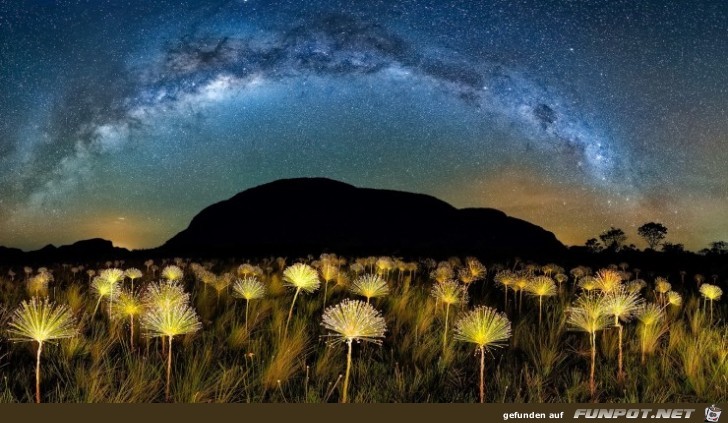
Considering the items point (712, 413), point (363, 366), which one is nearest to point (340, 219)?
point (363, 366)

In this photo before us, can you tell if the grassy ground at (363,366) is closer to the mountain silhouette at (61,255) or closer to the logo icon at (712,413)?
the logo icon at (712,413)

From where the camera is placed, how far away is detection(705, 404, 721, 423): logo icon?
313cm

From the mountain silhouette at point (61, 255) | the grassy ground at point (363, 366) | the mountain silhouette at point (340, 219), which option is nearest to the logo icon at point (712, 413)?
the grassy ground at point (363, 366)

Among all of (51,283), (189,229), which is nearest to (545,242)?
(189,229)

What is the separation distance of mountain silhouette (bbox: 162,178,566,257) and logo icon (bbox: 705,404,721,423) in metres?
121

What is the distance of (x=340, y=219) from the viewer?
483ft

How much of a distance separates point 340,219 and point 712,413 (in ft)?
473

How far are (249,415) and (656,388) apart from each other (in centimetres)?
268

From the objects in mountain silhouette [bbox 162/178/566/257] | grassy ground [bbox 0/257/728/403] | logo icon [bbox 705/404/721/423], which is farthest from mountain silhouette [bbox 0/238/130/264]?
mountain silhouette [bbox 162/178/566/257]

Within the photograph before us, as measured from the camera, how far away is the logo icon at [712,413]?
313 cm

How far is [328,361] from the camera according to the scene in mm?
3760

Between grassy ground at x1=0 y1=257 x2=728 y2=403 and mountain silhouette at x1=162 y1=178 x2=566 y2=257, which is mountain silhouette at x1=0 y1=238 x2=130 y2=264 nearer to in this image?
grassy ground at x1=0 y1=257 x2=728 y2=403

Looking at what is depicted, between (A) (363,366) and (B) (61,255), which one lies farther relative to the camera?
(B) (61,255)

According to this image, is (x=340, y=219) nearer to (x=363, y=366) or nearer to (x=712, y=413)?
(x=363, y=366)
